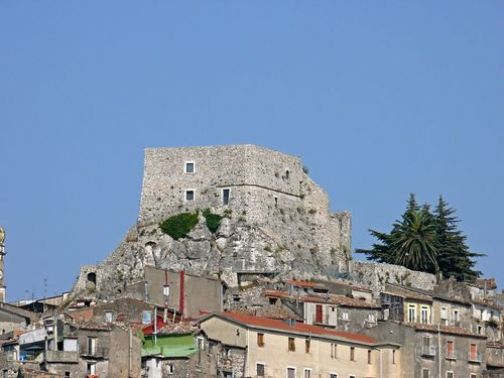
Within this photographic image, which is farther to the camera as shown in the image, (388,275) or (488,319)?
(388,275)

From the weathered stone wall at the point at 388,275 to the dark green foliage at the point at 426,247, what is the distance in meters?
3.25

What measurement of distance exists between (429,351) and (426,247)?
67.5 feet

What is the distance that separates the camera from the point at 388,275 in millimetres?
152125

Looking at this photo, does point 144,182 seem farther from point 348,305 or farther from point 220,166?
point 348,305

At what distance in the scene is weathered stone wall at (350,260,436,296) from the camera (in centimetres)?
15162

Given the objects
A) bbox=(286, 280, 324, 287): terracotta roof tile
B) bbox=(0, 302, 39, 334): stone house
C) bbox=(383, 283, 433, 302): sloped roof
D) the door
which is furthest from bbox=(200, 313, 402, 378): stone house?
bbox=(0, 302, 39, 334): stone house

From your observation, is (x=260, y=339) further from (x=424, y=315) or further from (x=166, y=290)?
(x=424, y=315)

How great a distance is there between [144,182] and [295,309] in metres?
17.5

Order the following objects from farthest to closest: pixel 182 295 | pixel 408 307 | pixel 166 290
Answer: pixel 408 307, pixel 166 290, pixel 182 295

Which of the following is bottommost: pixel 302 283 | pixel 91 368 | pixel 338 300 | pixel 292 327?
pixel 91 368

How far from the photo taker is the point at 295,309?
142 metres

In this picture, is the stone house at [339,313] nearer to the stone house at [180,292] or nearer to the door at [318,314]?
the door at [318,314]

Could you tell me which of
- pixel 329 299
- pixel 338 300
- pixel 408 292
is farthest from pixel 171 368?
pixel 408 292

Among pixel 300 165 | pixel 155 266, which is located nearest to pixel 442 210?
pixel 300 165
